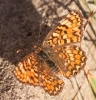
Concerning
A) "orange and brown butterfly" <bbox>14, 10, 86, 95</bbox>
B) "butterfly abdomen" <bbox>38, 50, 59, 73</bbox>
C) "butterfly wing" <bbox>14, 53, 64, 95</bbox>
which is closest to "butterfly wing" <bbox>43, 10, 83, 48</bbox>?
"orange and brown butterfly" <bbox>14, 10, 86, 95</bbox>

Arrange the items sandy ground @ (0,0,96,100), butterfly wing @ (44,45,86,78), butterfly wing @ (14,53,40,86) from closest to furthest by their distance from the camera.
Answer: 1. butterfly wing @ (14,53,40,86)
2. butterfly wing @ (44,45,86,78)
3. sandy ground @ (0,0,96,100)

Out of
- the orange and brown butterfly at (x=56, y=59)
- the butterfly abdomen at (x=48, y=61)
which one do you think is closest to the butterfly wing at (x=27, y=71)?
the orange and brown butterfly at (x=56, y=59)

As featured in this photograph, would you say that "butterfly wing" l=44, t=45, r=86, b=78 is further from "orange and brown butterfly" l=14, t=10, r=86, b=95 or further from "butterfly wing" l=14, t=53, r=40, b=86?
"butterfly wing" l=14, t=53, r=40, b=86

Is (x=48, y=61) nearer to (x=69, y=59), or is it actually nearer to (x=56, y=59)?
(x=56, y=59)

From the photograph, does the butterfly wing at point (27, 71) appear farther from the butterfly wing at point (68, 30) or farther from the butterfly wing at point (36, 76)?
the butterfly wing at point (68, 30)

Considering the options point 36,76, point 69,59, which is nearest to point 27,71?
point 36,76

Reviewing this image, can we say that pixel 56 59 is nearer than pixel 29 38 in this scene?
Yes

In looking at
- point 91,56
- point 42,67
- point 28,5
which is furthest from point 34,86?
point 28,5
